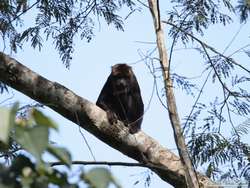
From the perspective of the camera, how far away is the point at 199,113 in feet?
17.6

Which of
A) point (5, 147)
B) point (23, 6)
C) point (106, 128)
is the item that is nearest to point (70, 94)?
point (106, 128)

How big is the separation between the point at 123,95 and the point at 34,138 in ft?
20.5

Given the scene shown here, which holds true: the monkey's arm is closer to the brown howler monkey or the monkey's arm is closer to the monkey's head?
the brown howler monkey

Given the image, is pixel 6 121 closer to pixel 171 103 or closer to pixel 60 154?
pixel 60 154

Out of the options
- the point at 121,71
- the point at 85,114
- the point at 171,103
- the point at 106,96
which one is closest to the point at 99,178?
the point at 171,103

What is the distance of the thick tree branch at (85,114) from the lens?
4.47 m

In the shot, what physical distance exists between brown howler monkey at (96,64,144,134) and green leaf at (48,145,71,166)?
5.66 metres

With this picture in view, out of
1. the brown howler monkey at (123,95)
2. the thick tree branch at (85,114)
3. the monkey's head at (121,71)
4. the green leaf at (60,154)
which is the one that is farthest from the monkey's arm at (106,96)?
the green leaf at (60,154)

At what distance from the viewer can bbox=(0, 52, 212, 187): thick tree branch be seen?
447cm

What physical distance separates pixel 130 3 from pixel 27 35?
4.21 feet

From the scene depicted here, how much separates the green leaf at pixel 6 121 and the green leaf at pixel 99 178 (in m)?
0.19

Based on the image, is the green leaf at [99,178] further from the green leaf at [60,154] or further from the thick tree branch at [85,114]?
the thick tree branch at [85,114]

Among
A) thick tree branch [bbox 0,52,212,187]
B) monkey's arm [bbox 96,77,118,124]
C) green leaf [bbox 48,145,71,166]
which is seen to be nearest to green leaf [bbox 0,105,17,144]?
green leaf [bbox 48,145,71,166]

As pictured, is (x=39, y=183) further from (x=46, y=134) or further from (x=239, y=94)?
(x=239, y=94)
